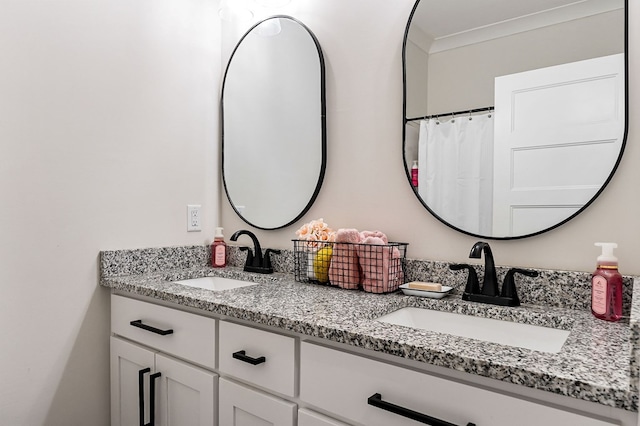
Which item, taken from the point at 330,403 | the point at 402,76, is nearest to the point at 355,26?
the point at 402,76

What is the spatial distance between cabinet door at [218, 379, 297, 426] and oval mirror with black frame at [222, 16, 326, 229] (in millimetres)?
792

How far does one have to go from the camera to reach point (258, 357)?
1113 mm

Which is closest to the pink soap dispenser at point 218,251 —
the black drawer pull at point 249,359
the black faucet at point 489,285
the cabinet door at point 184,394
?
the cabinet door at point 184,394

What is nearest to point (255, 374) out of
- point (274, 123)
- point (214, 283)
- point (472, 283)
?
point (472, 283)

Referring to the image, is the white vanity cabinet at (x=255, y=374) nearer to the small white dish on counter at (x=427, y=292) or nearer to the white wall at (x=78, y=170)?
the small white dish on counter at (x=427, y=292)

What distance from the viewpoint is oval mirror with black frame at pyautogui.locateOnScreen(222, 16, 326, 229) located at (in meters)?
1.75

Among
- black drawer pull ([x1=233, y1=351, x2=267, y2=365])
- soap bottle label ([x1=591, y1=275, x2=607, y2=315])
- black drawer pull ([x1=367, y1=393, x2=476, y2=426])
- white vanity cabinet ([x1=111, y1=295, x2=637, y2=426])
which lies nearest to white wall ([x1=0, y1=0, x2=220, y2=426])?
white vanity cabinet ([x1=111, y1=295, x2=637, y2=426])

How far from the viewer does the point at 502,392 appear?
75 cm

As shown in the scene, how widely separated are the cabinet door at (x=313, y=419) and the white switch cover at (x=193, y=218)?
1155 mm

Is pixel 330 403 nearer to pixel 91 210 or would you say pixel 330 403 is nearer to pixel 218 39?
pixel 91 210

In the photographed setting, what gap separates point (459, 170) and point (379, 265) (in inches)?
15.8

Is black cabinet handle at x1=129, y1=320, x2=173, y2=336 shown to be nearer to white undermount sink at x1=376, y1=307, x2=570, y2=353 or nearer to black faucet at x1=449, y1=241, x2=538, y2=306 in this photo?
white undermount sink at x1=376, y1=307, x2=570, y2=353

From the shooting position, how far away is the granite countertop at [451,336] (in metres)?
0.67

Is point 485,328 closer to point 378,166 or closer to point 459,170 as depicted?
point 459,170
